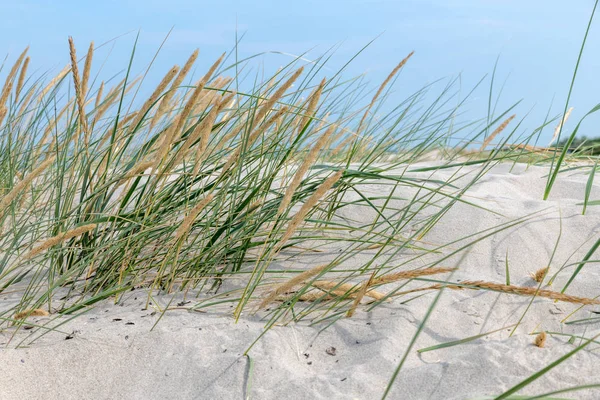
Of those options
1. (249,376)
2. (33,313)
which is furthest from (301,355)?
(33,313)

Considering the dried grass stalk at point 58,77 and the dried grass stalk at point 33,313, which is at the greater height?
the dried grass stalk at point 58,77

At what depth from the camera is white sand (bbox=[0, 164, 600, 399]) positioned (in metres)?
1.26

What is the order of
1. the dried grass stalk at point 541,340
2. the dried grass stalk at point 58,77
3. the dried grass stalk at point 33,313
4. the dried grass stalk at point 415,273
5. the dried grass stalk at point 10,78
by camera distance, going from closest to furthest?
1. the dried grass stalk at point 415,273
2. the dried grass stalk at point 541,340
3. the dried grass stalk at point 33,313
4. the dried grass stalk at point 10,78
5. the dried grass stalk at point 58,77

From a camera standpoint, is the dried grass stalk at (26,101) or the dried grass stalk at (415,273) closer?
the dried grass stalk at (415,273)

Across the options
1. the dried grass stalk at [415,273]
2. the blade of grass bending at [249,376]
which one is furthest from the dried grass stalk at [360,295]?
the blade of grass bending at [249,376]

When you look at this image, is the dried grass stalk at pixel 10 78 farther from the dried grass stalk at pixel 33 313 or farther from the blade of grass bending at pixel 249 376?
the blade of grass bending at pixel 249 376

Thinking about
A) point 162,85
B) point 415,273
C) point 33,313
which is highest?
point 162,85

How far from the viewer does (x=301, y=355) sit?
1.42m

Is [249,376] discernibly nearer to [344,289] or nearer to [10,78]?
[344,289]

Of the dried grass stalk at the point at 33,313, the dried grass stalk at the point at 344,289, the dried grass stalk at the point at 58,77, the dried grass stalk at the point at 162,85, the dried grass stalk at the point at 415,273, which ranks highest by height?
the dried grass stalk at the point at 162,85

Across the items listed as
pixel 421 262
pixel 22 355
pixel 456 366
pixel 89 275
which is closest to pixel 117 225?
Result: pixel 89 275

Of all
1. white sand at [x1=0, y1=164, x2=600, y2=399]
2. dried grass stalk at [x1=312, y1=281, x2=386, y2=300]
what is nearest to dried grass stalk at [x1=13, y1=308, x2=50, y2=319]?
white sand at [x1=0, y1=164, x2=600, y2=399]

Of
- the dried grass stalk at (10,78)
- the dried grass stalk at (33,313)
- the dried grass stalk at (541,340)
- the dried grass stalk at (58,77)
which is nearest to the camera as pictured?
the dried grass stalk at (541,340)

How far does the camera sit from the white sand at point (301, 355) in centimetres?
126
